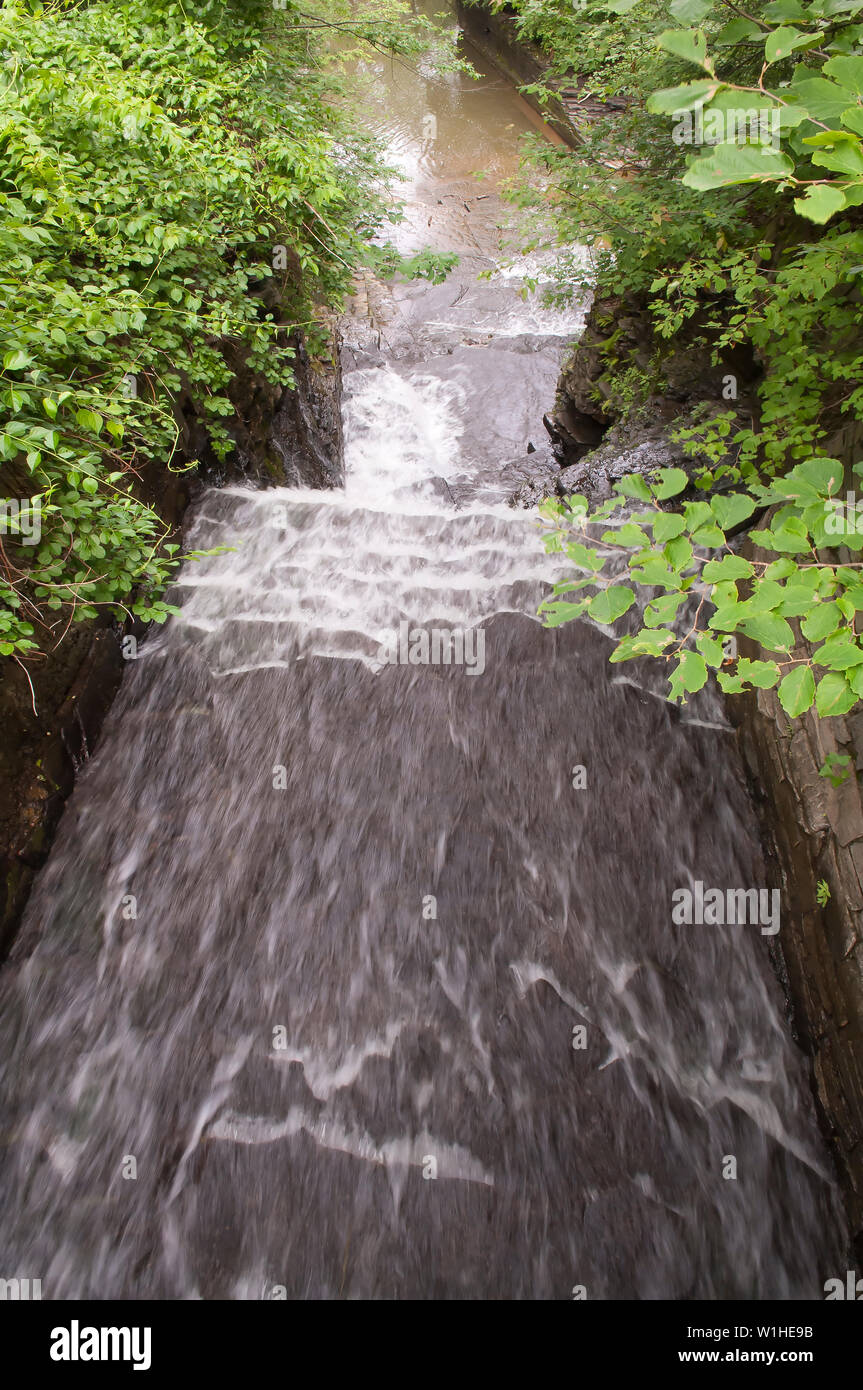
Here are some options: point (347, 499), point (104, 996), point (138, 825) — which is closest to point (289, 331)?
point (347, 499)

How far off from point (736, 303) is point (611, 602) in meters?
4.53

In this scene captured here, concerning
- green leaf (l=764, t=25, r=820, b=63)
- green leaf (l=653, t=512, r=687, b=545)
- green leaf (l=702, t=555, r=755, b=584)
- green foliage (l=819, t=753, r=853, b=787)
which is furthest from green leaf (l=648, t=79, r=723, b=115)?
green foliage (l=819, t=753, r=853, b=787)

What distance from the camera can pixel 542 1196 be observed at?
2.87m

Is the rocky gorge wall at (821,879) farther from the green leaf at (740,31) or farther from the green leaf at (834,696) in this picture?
the green leaf at (740,31)

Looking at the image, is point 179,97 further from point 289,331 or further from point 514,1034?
point 514,1034

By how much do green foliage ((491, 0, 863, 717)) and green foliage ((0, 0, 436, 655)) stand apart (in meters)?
2.37

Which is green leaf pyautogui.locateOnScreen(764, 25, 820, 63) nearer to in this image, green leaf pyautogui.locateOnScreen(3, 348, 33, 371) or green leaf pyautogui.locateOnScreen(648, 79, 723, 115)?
green leaf pyautogui.locateOnScreen(648, 79, 723, 115)

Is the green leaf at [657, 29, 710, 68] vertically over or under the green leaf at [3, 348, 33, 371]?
under

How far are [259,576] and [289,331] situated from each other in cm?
276

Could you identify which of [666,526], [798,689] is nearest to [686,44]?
[666,526]

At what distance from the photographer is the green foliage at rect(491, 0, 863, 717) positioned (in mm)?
1250

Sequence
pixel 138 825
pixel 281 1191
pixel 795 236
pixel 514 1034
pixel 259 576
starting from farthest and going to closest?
pixel 259 576
pixel 795 236
pixel 138 825
pixel 514 1034
pixel 281 1191
